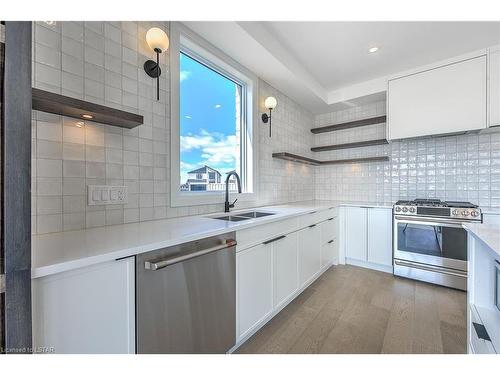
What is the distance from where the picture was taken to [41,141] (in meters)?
1.09

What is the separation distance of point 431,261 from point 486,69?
2050 mm

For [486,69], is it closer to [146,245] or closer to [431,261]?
[431,261]

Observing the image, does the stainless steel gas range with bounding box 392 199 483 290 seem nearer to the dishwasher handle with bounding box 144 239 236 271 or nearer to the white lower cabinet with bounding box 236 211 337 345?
the white lower cabinet with bounding box 236 211 337 345

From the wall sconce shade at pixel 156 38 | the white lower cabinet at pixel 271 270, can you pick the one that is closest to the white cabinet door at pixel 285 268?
the white lower cabinet at pixel 271 270

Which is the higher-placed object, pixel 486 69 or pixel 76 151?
pixel 486 69

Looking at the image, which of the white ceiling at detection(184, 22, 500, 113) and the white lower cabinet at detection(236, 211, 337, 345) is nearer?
the white lower cabinet at detection(236, 211, 337, 345)

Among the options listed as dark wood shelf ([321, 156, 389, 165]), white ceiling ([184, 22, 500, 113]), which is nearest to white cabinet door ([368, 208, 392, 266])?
dark wood shelf ([321, 156, 389, 165])

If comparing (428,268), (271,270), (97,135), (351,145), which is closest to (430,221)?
(428,268)

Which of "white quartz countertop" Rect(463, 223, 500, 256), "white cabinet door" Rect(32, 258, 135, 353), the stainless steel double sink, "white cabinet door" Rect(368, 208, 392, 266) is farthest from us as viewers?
"white cabinet door" Rect(368, 208, 392, 266)

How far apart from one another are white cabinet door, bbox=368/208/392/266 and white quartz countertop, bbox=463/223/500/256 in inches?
59.8

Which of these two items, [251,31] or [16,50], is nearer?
[16,50]

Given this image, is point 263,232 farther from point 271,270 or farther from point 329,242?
point 329,242

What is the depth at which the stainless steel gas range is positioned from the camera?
7.29ft

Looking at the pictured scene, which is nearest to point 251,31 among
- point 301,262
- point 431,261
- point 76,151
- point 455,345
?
point 76,151
